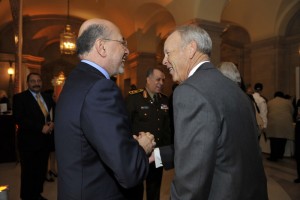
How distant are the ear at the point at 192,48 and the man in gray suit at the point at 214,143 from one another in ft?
0.35

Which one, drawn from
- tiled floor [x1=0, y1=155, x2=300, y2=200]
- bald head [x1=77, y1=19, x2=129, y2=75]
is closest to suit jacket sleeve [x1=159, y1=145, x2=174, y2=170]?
bald head [x1=77, y1=19, x2=129, y2=75]

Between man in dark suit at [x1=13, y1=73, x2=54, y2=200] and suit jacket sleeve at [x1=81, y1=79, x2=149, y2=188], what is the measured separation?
8.56ft

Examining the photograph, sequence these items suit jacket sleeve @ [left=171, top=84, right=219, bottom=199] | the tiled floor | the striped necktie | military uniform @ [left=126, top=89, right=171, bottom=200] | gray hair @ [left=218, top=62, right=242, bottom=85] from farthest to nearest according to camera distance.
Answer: the tiled floor < the striped necktie < military uniform @ [left=126, top=89, right=171, bottom=200] < gray hair @ [left=218, top=62, right=242, bottom=85] < suit jacket sleeve @ [left=171, top=84, right=219, bottom=199]

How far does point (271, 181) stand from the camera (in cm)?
477

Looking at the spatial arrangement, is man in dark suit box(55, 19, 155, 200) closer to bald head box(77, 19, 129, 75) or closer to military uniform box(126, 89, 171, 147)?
bald head box(77, 19, 129, 75)

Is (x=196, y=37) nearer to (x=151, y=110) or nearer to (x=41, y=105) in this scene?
(x=151, y=110)

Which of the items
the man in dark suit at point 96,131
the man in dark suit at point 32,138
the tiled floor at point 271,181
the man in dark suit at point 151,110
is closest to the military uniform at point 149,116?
the man in dark suit at point 151,110

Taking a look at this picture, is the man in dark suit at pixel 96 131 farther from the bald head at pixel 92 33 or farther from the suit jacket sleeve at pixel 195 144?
the suit jacket sleeve at pixel 195 144

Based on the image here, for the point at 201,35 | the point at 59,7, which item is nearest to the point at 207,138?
the point at 201,35

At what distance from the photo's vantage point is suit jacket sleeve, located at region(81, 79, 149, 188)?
1.24m

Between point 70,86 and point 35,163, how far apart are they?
2.65 meters

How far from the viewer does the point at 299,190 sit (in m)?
4.33

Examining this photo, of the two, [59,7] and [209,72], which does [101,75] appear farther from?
[59,7]

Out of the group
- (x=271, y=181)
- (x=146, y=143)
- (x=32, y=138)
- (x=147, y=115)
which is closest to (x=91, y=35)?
(x=146, y=143)
